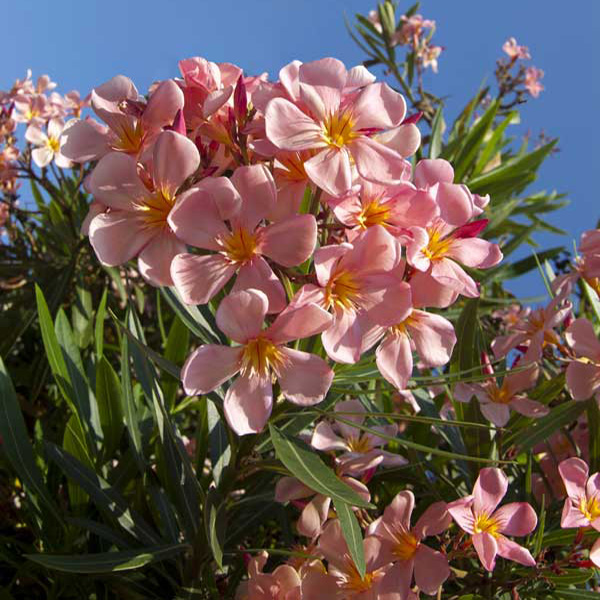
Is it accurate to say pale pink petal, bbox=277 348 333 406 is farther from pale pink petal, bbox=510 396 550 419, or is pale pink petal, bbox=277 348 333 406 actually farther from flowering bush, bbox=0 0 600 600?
pale pink petal, bbox=510 396 550 419

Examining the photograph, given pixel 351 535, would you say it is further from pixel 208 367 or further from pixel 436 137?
pixel 436 137

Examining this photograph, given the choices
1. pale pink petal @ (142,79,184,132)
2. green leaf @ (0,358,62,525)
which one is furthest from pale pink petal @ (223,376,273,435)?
green leaf @ (0,358,62,525)

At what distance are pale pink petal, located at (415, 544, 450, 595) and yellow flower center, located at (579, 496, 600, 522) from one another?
0.81 ft

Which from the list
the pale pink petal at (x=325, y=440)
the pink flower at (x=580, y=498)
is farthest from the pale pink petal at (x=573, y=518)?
the pale pink petal at (x=325, y=440)

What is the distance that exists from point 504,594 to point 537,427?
0.90 ft

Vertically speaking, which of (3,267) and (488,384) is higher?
(3,267)

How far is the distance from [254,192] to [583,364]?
65cm

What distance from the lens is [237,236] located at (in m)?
0.71

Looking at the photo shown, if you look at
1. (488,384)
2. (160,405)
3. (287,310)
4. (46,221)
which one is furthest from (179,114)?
(46,221)

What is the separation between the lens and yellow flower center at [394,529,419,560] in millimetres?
905

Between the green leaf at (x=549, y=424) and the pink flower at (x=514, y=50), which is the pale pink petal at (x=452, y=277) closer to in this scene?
the green leaf at (x=549, y=424)

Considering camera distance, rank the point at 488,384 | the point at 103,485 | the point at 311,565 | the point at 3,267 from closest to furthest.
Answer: the point at 311,565 → the point at 103,485 → the point at 488,384 → the point at 3,267

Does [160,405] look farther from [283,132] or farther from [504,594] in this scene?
[504,594]

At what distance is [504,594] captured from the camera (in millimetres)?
1010
